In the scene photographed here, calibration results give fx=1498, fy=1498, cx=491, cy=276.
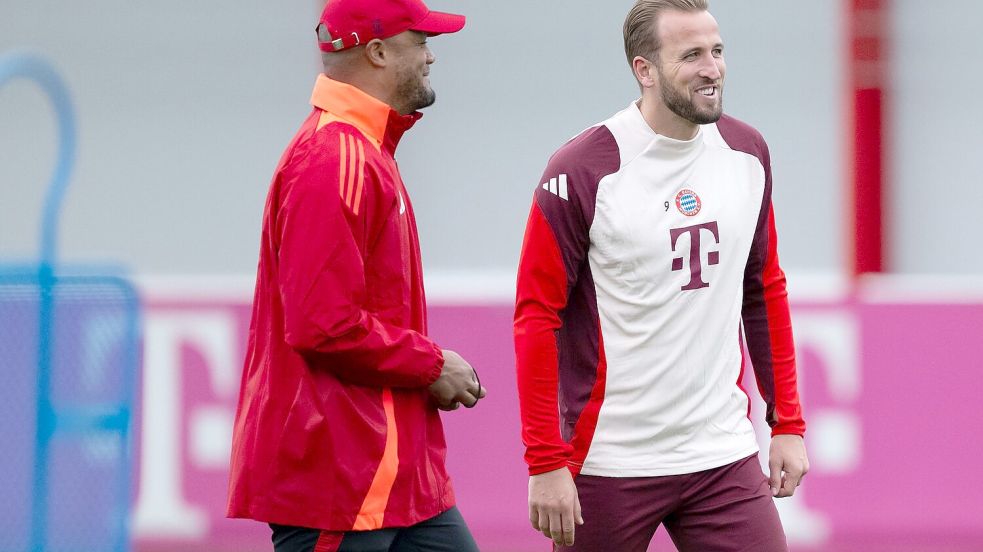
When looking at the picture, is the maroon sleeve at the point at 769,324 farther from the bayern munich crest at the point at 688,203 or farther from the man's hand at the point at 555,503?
the man's hand at the point at 555,503

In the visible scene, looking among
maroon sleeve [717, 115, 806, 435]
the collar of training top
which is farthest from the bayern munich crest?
the collar of training top

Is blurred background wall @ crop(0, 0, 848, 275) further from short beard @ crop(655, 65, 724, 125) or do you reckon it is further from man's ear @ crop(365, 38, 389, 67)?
man's ear @ crop(365, 38, 389, 67)

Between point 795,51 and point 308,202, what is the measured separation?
4.51 meters

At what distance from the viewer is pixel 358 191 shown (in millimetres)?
3021

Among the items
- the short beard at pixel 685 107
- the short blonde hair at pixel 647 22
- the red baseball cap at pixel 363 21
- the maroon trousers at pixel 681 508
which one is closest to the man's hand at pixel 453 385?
the maroon trousers at pixel 681 508

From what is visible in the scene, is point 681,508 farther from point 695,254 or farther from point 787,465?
point 695,254

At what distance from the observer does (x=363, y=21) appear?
3.23 metres

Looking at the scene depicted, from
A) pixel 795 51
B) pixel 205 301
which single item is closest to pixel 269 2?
pixel 205 301

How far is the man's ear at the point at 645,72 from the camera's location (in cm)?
360

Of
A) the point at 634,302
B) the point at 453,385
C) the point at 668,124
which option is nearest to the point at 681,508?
the point at 634,302

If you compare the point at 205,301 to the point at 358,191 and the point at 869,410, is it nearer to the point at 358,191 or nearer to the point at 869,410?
the point at 869,410

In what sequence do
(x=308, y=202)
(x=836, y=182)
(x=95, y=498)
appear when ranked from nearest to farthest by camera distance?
(x=308, y=202)
(x=95, y=498)
(x=836, y=182)

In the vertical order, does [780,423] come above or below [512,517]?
above

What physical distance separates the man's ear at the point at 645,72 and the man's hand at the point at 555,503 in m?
0.95
